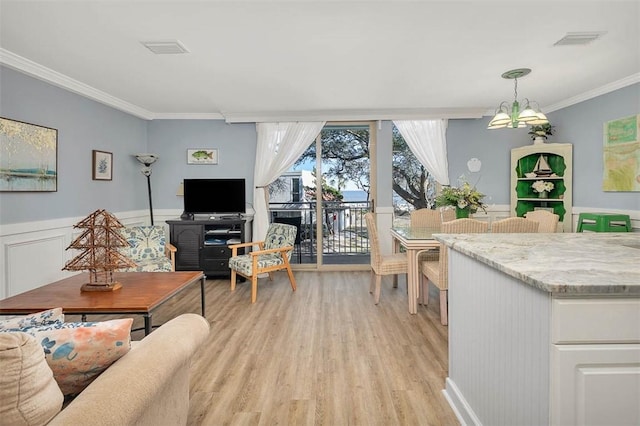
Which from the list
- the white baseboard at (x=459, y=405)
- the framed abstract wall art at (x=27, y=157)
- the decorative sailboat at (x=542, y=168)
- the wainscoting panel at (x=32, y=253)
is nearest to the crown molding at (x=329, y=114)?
the decorative sailboat at (x=542, y=168)

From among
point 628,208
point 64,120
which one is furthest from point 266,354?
point 628,208

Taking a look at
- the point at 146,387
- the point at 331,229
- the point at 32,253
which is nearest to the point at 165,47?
the point at 32,253

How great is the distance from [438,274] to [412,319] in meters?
0.51

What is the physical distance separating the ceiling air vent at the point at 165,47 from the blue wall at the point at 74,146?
1402 mm

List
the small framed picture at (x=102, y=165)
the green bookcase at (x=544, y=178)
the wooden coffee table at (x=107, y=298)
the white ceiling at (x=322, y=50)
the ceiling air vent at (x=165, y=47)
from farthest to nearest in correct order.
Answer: the green bookcase at (x=544, y=178)
the small framed picture at (x=102, y=165)
the ceiling air vent at (x=165, y=47)
the white ceiling at (x=322, y=50)
the wooden coffee table at (x=107, y=298)

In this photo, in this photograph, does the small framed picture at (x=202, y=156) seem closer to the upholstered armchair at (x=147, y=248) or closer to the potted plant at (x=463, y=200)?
the upholstered armchair at (x=147, y=248)

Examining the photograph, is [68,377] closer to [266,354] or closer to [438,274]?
[266,354]

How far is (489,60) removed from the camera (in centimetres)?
331

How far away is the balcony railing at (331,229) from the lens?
5.86 meters

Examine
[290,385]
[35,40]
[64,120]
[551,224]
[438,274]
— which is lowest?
[290,385]

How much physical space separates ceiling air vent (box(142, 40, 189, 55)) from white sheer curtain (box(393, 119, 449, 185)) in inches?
131

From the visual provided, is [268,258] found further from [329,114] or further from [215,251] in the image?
[329,114]

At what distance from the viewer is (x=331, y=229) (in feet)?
19.7

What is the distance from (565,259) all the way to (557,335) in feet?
1.42
